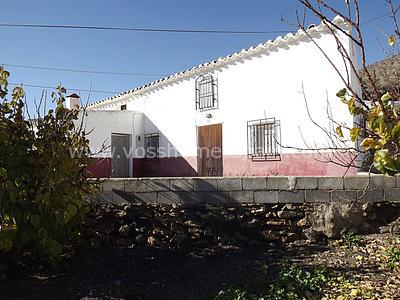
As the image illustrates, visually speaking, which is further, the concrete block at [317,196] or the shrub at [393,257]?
the concrete block at [317,196]

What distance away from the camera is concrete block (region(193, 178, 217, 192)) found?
5527 mm

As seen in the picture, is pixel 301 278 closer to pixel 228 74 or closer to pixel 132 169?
pixel 228 74

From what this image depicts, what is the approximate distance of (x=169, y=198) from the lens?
5.52 meters

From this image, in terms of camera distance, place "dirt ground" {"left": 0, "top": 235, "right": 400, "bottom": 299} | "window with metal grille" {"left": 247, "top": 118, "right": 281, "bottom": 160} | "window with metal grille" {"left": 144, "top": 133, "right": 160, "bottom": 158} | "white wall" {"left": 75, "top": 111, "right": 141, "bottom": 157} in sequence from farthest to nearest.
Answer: "window with metal grille" {"left": 144, "top": 133, "right": 160, "bottom": 158} < "white wall" {"left": 75, "top": 111, "right": 141, "bottom": 157} < "window with metal grille" {"left": 247, "top": 118, "right": 281, "bottom": 160} < "dirt ground" {"left": 0, "top": 235, "right": 400, "bottom": 299}

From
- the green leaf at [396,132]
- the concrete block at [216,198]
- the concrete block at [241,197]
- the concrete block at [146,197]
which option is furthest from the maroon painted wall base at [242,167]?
the green leaf at [396,132]

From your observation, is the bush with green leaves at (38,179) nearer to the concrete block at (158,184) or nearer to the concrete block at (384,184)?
the concrete block at (158,184)

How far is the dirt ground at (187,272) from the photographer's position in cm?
396

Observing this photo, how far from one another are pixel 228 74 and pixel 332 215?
6.73m

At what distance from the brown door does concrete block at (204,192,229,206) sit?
5.94 meters

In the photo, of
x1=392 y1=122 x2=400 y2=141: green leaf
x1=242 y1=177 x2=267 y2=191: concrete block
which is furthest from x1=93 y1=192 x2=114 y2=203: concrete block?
x1=392 y1=122 x2=400 y2=141: green leaf

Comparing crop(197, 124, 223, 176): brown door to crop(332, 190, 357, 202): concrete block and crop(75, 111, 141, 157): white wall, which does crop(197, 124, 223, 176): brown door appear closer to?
crop(75, 111, 141, 157): white wall

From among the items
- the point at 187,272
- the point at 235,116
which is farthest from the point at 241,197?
the point at 235,116

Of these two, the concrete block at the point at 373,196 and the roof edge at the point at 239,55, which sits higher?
the roof edge at the point at 239,55

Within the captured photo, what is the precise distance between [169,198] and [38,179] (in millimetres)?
1830
